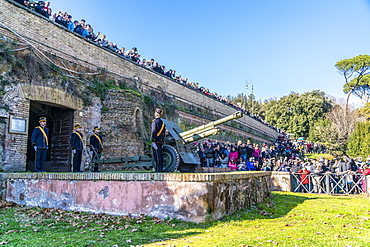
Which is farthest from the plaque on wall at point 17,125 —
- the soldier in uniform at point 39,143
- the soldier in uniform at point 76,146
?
the soldier in uniform at point 76,146

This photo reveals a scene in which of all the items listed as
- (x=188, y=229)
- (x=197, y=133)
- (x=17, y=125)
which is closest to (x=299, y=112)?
(x=197, y=133)

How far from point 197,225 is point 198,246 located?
5.06 feet

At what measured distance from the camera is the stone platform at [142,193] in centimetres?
617

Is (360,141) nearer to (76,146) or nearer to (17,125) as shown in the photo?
(76,146)

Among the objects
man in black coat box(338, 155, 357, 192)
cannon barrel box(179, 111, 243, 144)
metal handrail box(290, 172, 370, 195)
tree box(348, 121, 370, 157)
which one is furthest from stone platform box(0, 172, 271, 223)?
tree box(348, 121, 370, 157)

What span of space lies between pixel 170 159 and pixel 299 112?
2032 inches

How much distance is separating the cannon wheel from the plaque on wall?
4.86 m

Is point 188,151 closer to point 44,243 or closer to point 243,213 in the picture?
point 243,213

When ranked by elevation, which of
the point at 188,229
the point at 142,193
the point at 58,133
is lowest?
the point at 188,229

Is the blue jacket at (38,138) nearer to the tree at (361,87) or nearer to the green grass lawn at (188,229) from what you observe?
the green grass lawn at (188,229)

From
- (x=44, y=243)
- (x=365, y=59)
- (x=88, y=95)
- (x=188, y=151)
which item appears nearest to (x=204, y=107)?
(x=88, y=95)

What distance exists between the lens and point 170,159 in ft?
33.1

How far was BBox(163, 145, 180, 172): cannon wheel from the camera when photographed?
9977 millimetres

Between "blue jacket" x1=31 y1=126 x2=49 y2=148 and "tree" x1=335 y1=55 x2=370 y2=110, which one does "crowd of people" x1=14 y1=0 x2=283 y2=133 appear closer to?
"blue jacket" x1=31 y1=126 x2=49 y2=148
